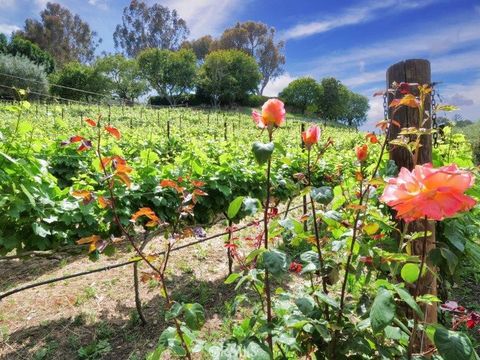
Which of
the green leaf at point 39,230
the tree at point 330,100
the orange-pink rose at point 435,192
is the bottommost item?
the green leaf at point 39,230

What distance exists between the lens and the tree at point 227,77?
39438mm

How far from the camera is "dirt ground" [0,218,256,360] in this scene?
292 centimetres

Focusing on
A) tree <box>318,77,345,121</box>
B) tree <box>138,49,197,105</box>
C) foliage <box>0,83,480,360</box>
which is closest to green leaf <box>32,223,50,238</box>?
foliage <box>0,83,480,360</box>

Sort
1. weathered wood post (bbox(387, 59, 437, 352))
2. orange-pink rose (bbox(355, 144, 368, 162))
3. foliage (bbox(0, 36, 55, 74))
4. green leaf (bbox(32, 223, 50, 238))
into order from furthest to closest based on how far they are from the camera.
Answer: foliage (bbox(0, 36, 55, 74))
green leaf (bbox(32, 223, 50, 238))
weathered wood post (bbox(387, 59, 437, 352))
orange-pink rose (bbox(355, 144, 368, 162))

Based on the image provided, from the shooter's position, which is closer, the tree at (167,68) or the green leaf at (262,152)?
the green leaf at (262,152)

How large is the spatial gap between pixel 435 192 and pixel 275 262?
1.47 ft

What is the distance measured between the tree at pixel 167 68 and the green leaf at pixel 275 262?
128ft

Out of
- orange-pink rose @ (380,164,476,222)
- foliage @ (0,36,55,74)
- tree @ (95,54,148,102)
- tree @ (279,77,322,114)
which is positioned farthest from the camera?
tree @ (279,77,322,114)

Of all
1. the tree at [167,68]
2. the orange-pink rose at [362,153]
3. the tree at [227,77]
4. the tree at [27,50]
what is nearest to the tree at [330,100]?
the tree at [227,77]

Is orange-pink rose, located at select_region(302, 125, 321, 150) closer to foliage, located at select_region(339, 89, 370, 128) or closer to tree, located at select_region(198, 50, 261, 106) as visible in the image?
tree, located at select_region(198, 50, 261, 106)

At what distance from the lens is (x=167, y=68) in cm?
3806

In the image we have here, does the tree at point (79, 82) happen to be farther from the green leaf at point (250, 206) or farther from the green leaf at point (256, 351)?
the green leaf at point (256, 351)

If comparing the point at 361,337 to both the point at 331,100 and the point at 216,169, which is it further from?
the point at 331,100

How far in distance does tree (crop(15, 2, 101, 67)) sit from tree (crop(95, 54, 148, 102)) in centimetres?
1254
